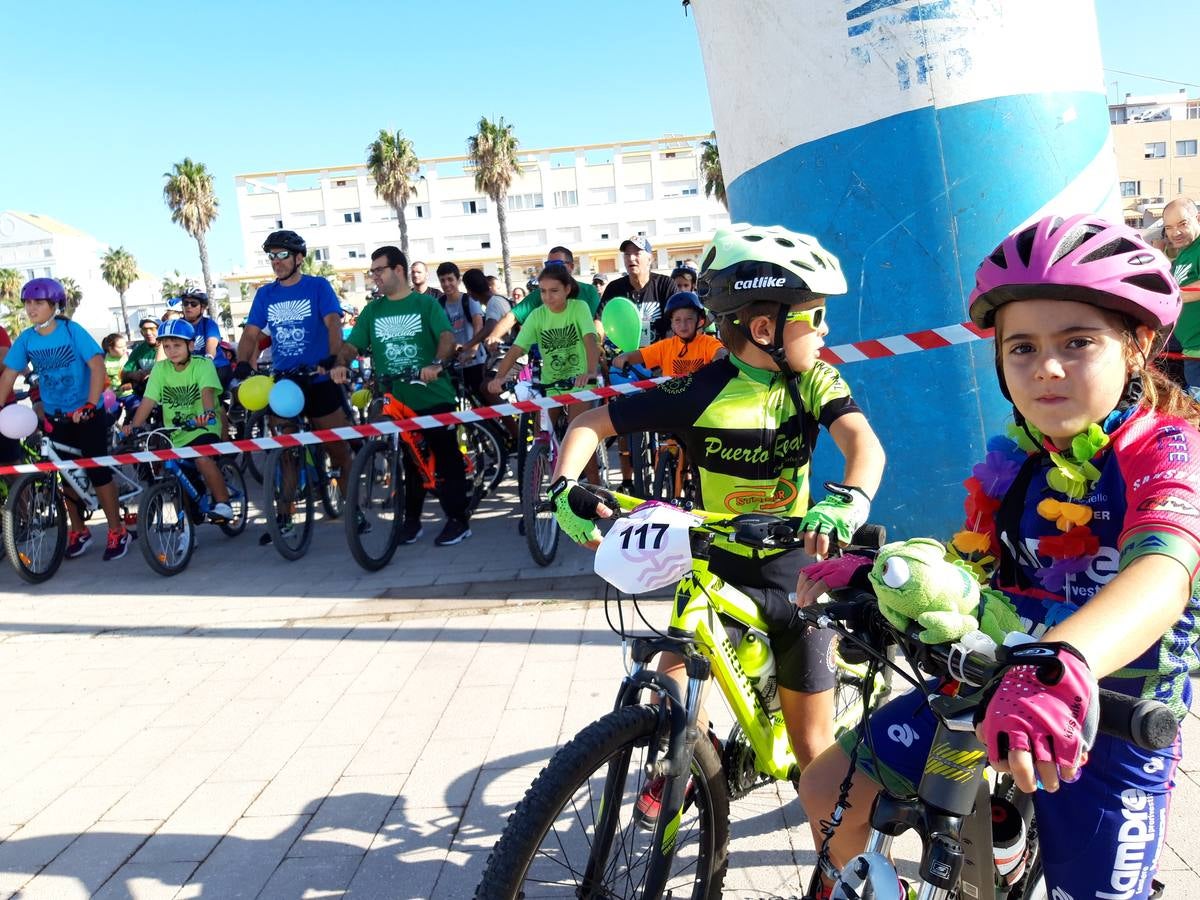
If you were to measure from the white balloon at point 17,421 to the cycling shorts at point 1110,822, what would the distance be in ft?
26.2

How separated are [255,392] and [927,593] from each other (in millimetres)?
7010

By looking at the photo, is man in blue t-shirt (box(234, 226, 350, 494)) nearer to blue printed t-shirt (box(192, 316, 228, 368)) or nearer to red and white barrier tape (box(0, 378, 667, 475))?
red and white barrier tape (box(0, 378, 667, 475))

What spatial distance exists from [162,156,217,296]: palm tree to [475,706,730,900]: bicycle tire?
55587mm

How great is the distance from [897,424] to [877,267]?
946 mm

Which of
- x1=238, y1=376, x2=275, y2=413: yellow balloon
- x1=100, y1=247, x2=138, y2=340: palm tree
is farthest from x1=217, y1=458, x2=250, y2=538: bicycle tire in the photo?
x1=100, y1=247, x2=138, y2=340: palm tree

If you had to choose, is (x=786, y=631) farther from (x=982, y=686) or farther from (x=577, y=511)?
(x=982, y=686)

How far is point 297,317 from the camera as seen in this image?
7375 mm

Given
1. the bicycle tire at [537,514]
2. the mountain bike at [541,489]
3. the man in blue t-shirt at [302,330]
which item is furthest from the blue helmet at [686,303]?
the man in blue t-shirt at [302,330]

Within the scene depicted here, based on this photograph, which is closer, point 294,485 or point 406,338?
point 406,338

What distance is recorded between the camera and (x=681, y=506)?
2.26m

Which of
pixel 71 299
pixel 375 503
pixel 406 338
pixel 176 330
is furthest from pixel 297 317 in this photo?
pixel 71 299

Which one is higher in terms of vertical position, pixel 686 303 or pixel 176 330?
pixel 176 330

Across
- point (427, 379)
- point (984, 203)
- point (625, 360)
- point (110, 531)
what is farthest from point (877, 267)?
point (110, 531)

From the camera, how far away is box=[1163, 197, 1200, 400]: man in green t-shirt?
636 cm
